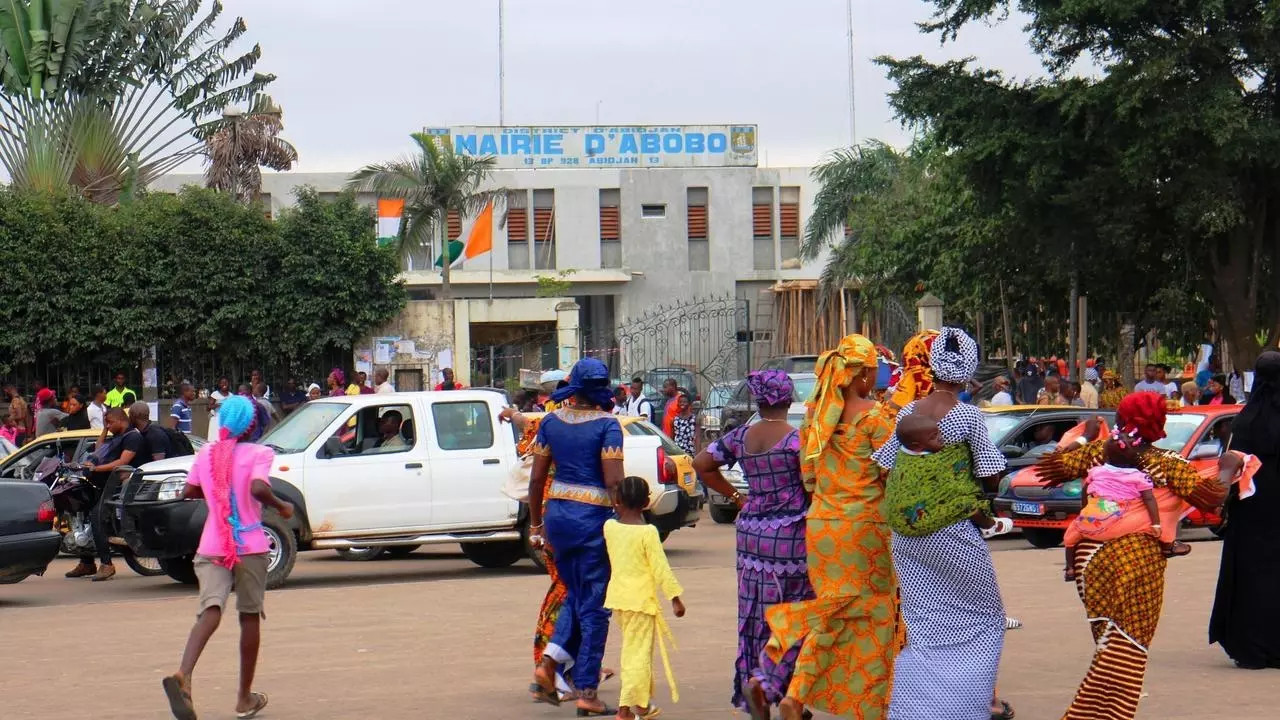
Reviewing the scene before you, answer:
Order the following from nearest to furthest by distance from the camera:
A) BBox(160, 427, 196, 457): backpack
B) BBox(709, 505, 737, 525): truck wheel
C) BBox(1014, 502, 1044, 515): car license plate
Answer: BBox(160, 427, 196, 457): backpack < BBox(1014, 502, 1044, 515): car license plate < BBox(709, 505, 737, 525): truck wheel

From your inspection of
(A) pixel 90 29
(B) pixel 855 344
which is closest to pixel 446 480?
(B) pixel 855 344

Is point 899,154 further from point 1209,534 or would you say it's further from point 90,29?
point 1209,534

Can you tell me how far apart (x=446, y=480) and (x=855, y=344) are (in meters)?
8.34

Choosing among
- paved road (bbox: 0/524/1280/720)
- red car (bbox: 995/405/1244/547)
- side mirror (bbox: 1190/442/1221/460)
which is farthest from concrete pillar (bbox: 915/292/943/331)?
paved road (bbox: 0/524/1280/720)

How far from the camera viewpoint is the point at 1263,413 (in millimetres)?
9672

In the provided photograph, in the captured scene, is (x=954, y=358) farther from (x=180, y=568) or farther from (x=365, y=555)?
(x=365, y=555)

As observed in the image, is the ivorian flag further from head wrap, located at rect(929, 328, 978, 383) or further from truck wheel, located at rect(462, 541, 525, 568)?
head wrap, located at rect(929, 328, 978, 383)

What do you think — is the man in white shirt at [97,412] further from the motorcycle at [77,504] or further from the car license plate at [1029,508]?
the car license plate at [1029,508]

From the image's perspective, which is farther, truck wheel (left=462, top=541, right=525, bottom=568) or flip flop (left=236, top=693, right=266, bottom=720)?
truck wheel (left=462, top=541, right=525, bottom=568)

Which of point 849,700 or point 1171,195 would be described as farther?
point 1171,195

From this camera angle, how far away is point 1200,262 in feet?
87.9

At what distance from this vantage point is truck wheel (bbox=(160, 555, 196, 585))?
51.8ft

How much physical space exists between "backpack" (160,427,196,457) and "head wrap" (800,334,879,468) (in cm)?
1013

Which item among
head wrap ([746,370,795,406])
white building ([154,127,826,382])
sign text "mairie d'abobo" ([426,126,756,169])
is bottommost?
head wrap ([746,370,795,406])
